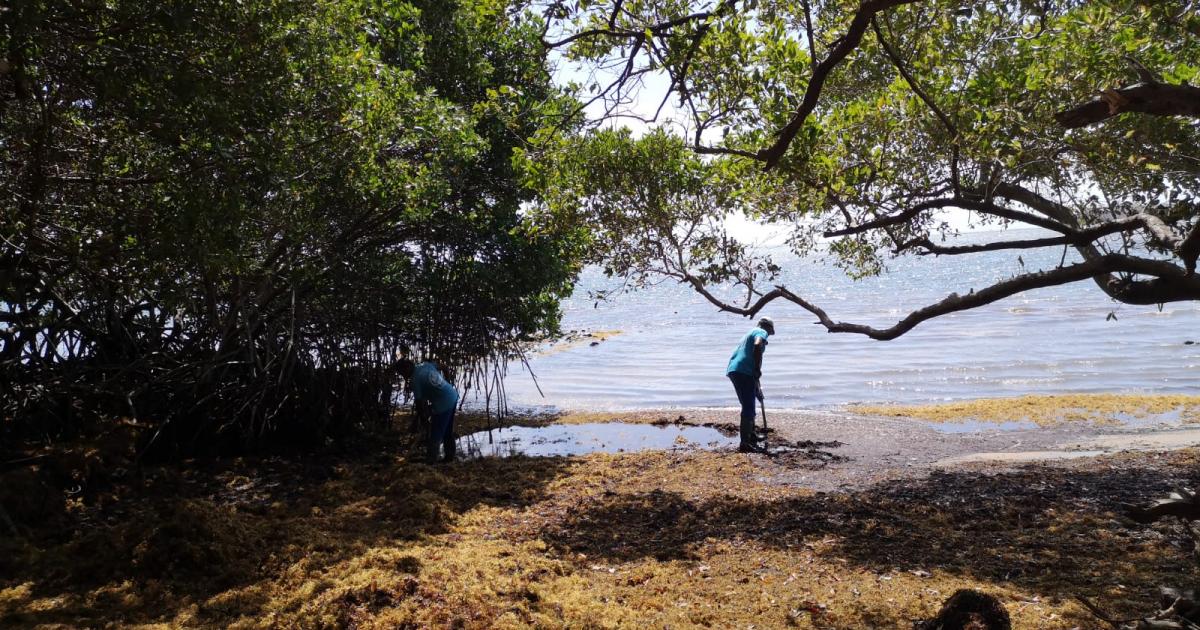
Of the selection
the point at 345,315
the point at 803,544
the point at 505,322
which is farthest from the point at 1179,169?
the point at 345,315

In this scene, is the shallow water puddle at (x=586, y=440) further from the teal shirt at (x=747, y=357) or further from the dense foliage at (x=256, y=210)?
the teal shirt at (x=747, y=357)

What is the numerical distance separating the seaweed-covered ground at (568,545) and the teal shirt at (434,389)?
0.69 meters

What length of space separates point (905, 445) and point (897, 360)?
11.9 meters

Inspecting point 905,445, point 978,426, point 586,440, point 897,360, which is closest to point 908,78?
point 905,445

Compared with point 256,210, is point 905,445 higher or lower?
lower

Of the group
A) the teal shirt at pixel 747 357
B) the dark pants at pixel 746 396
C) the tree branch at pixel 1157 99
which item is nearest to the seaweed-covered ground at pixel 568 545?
the dark pants at pixel 746 396

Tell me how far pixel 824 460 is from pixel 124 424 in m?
7.89

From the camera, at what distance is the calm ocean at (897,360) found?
701 inches

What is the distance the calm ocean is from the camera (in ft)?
58.4

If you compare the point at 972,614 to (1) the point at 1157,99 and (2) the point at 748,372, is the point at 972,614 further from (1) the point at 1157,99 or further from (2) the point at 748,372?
(2) the point at 748,372

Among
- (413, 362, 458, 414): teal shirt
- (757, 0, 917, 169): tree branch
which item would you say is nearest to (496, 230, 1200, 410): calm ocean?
(413, 362, 458, 414): teal shirt

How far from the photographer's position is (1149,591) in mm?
4699

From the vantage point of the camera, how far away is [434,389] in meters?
9.13

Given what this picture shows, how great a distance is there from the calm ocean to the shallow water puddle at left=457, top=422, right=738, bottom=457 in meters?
3.64
